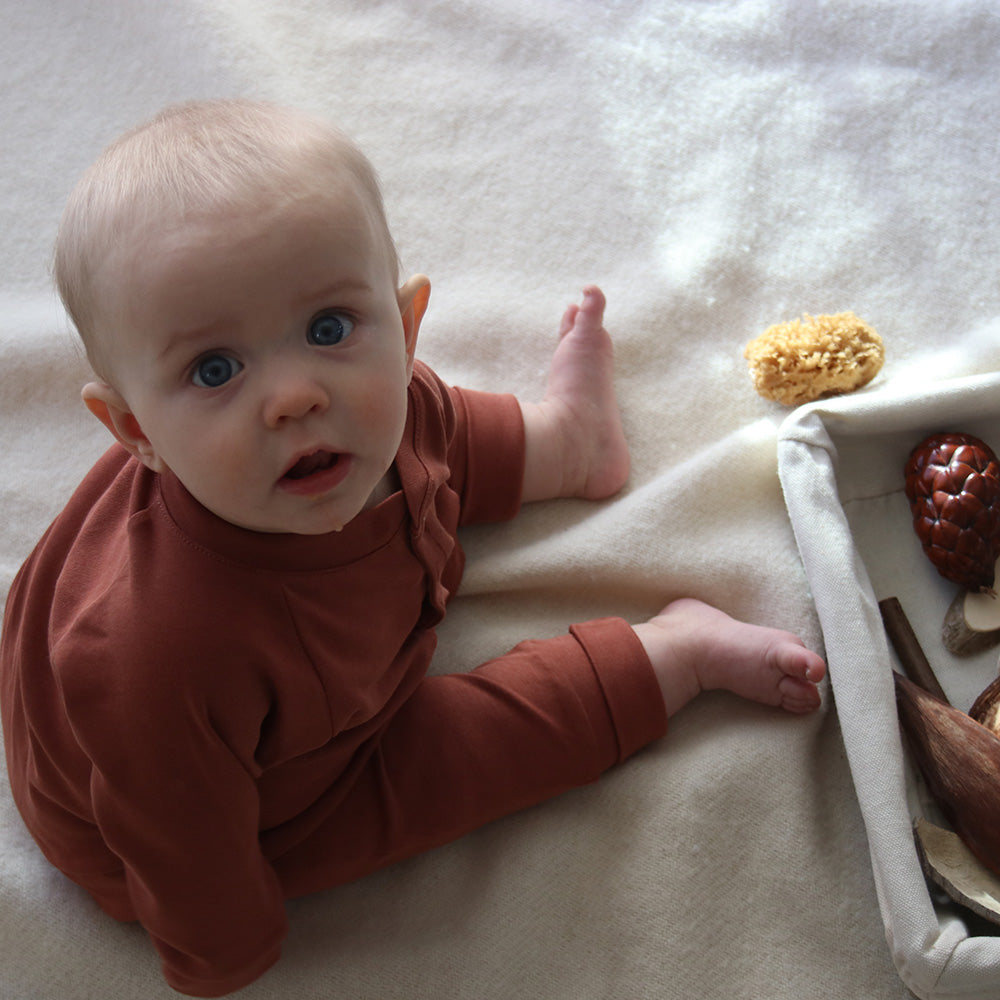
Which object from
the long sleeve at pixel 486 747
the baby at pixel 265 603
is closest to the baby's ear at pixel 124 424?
the baby at pixel 265 603

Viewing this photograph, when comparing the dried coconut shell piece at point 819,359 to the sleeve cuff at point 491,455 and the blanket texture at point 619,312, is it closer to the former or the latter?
the blanket texture at point 619,312

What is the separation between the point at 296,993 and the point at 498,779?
8.5 inches

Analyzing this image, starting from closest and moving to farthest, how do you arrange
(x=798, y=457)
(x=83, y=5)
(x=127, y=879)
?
(x=127, y=879) → (x=798, y=457) → (x=83, y=5)

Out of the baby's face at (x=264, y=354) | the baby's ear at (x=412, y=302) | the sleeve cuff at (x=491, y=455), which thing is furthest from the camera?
the sleeve cuff at (x=491, y=455)

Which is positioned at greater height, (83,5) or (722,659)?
(83,5)

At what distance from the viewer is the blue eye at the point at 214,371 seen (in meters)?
0.59

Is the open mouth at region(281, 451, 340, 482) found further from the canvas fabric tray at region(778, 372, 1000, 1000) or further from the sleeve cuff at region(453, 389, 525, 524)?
the canvas fabric tray at region(778, 372, 1000, 1000)

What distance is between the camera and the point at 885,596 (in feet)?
2.90

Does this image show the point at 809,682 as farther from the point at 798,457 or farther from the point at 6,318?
the point at 6,318

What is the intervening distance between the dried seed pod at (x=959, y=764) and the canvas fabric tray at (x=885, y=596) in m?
0.02

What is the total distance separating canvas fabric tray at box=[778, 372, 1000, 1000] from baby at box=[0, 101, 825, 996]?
0.05 m

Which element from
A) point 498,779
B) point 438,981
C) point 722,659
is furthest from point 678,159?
point 438,981

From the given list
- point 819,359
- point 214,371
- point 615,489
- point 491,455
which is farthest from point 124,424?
point 819,359

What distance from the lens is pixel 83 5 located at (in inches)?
48.0
